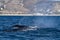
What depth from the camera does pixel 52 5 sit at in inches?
2189

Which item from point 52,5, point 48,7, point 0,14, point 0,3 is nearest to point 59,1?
point 52,5

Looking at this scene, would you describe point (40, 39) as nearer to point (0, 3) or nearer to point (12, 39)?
point (12, 39)

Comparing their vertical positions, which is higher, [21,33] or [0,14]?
[21,33]

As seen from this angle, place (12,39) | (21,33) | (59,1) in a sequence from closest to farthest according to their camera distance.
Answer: (12,39) < (21,33) < (59,1)

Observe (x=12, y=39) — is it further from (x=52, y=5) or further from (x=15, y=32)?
(x=52, y=5)

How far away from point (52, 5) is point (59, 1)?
1728 mm

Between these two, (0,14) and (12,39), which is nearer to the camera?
(12,39)

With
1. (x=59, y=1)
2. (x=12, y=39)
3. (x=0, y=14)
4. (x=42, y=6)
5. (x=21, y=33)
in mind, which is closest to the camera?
(x=12, y=39)

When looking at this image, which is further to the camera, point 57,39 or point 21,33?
point 21,33

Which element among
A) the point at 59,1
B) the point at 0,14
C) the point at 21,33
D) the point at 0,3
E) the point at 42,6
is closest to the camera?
the point at 21,33

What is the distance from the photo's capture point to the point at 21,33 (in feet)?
96.0

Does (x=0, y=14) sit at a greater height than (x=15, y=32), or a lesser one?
lesser

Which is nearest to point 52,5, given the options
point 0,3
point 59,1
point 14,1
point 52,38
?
point 59,1

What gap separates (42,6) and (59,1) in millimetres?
5170
